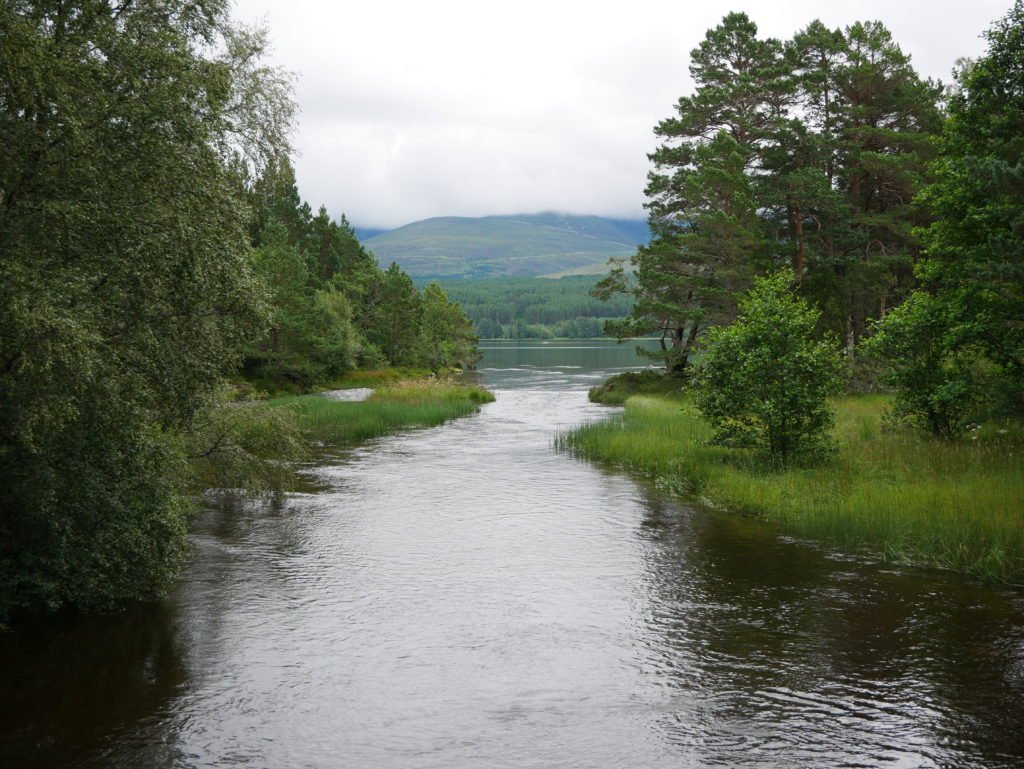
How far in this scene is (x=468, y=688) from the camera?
1145 cm

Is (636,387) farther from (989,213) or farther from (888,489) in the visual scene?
(989,213)

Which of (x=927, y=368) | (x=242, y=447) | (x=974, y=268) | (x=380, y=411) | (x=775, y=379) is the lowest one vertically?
(x=380, y=411)

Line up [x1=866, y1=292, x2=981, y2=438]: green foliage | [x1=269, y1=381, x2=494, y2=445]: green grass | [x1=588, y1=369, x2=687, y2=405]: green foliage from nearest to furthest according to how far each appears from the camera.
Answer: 1. [x1=866, y1=292, x2=981, y2=438]: green foliage
2. [x1=269, y1=381, x2=494, y2=445]: green grass
3. [x1=588, y1=369, x2=687, y2=405]: green foliage

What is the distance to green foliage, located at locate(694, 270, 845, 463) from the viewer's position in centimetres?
2362

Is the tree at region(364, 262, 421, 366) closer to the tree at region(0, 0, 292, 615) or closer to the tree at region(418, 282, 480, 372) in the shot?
the tree at region(418, 282, 480, 372)

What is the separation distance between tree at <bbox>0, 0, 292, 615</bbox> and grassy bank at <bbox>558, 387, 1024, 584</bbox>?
1478cm

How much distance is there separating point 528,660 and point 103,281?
9.48 metres

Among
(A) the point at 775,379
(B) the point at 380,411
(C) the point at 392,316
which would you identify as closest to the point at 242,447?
(A) the point at 775,379

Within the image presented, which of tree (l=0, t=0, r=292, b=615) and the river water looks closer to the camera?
the river water

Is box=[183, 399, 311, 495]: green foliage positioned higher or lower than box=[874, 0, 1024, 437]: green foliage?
lower

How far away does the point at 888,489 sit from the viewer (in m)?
19.3

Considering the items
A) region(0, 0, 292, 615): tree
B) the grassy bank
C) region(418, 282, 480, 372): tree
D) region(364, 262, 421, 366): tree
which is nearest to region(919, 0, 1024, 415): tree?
the grassy bank

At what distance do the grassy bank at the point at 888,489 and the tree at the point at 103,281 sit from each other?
1478 centimetres

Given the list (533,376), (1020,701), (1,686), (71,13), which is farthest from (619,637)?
(533,376)
